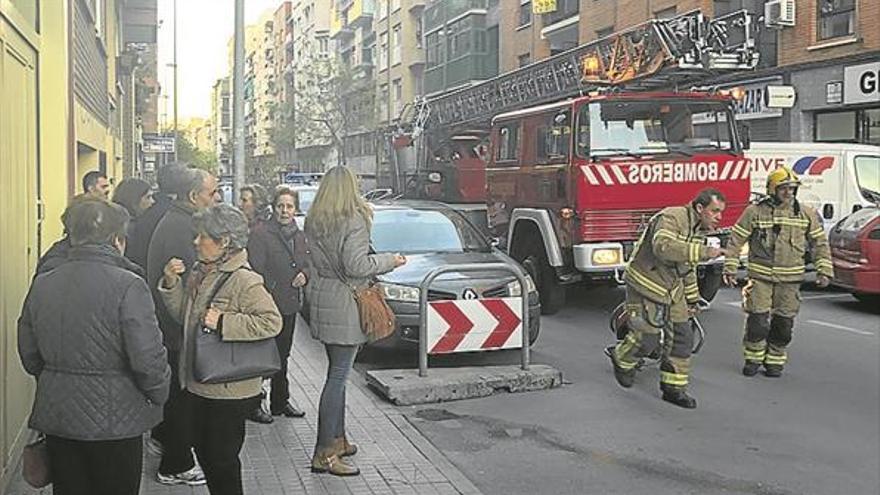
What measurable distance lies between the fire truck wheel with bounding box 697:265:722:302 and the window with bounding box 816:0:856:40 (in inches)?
449

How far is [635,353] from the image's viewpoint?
26.5ft

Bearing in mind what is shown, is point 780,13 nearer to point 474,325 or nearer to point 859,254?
point 859,254

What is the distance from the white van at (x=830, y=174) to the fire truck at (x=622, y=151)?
4125 mm

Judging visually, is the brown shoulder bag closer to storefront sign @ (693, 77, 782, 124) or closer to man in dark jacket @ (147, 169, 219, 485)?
man in dark jacket @ (147, 169, 219, 485)

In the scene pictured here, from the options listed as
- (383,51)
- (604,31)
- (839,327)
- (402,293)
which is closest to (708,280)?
(839,327)

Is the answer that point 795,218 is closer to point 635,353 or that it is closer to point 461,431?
point 635,353

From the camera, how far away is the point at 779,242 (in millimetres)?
8305

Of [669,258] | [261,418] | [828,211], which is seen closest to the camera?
[261,418]

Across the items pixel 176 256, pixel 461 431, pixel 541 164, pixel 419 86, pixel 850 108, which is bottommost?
pixel 461 431

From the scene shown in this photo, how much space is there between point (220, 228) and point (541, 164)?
8.29 m

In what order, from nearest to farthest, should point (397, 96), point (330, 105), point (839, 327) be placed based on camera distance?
point (839, 327)
point (330, 105)
point (397, 96)

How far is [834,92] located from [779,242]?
48.7 feet

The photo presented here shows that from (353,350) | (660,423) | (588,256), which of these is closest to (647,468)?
(660,423)

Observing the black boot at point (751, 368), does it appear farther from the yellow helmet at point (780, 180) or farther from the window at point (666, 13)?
the window at point (666, 13)
